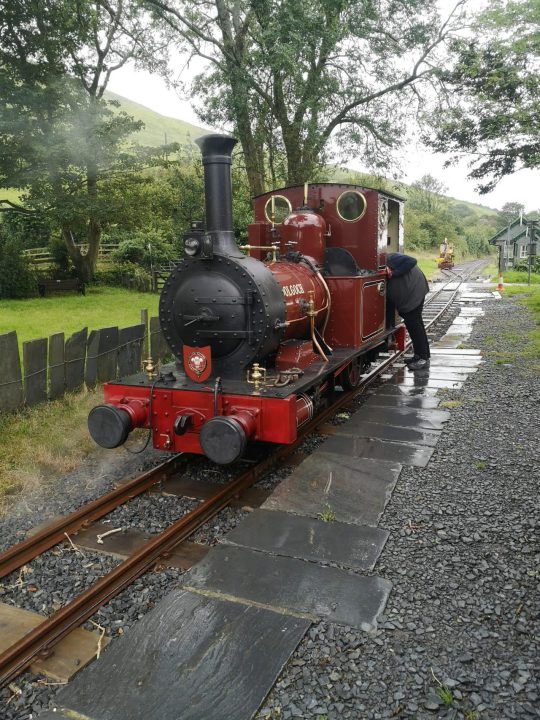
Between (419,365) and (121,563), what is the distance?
287 inches

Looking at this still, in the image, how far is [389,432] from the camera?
6.68 meters

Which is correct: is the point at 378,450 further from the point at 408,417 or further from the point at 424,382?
the point at 424,382

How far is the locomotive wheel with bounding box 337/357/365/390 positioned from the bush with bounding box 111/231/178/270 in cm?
1771

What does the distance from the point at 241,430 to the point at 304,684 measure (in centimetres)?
206

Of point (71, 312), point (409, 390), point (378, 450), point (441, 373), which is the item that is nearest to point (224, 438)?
point (378, 450)

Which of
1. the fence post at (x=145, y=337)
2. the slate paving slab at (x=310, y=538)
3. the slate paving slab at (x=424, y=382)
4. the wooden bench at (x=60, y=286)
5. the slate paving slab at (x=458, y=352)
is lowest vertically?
the slate paving slab at (x=310, y=538)

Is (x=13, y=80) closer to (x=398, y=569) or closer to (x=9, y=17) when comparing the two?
(x=9, y=17)

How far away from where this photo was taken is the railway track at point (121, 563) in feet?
10.2

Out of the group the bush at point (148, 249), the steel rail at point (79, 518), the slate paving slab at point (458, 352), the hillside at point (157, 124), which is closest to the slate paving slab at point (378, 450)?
the steel rail at point (79, 518)

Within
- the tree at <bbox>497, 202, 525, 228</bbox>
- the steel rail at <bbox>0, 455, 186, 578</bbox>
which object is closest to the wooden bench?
the steel rail at <bbox>0, 455, 186, 578</bbox>

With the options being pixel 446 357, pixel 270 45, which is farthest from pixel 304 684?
pixel 270 45

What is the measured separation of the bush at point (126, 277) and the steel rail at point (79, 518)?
18.1 m

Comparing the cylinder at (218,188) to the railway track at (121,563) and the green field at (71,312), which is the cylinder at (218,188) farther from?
the green field at (71,312)

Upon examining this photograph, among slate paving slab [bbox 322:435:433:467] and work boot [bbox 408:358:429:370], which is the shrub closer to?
work boot [bbox 408:358:429:370]
